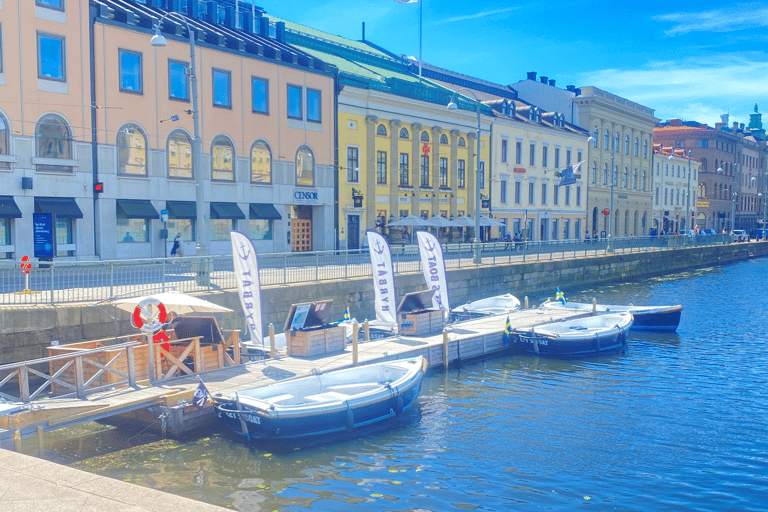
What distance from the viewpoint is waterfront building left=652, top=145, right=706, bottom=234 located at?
88625 millimetres

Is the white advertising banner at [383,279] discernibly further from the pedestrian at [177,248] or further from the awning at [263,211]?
the awning at [263,211]

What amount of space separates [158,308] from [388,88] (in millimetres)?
33500

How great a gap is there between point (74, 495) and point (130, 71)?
28.6 m

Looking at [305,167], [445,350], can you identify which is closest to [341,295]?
[445,350]

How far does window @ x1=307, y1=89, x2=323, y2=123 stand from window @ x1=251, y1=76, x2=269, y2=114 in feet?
10.2

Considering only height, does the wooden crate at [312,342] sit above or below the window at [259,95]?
below

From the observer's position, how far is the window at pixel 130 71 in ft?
105

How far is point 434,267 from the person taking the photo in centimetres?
2355

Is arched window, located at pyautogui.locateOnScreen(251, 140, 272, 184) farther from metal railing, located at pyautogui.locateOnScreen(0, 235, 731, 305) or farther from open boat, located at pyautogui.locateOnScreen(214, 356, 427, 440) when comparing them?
open boat, located at pyautogui.locateOnScreen(214, 356, 427, 440)

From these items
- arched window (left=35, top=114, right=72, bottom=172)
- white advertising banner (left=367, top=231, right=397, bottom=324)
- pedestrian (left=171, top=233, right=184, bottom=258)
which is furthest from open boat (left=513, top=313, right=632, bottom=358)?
arched window (left=35, top=114, right=72, bottom=172)

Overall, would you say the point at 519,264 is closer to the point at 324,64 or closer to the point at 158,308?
the point at 324,64

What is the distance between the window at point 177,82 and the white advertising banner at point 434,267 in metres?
17.2

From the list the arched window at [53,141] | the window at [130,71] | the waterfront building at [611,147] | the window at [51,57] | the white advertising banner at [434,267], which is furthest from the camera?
the waterfront building at [611,147]

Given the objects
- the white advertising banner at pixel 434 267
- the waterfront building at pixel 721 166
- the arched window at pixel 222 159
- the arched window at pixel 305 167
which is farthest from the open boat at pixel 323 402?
the waterfront building at pixel 721 166
